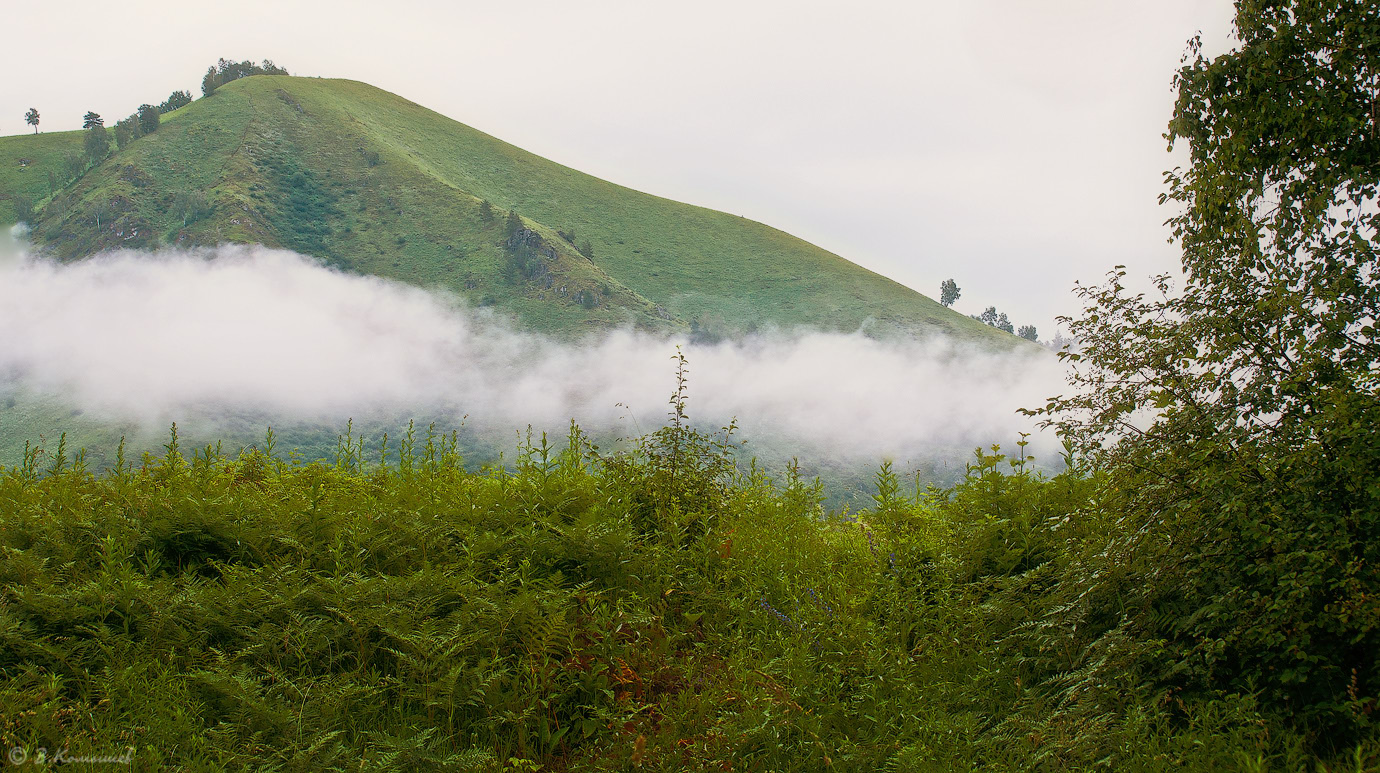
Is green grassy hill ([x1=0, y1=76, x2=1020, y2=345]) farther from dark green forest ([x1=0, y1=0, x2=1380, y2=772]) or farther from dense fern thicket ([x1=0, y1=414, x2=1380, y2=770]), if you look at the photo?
dark green forest ([x1=0, y1=0, x2=1380, y2=772])

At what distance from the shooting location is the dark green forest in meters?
4.04

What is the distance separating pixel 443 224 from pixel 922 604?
4011 inches

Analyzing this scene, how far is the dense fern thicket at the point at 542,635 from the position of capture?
4.30 metres

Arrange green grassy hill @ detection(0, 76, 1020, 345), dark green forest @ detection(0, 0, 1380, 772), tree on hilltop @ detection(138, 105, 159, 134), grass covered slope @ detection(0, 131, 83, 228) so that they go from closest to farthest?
dark green forest @ detection(0, 0, 1380, 772)
green grassy hill @ detection(0, 76, 1020, 345)
grass covered slope @ detection(0, 131, 83, 228)
tree on hilltop @ detection(138, 105, 159, 134)

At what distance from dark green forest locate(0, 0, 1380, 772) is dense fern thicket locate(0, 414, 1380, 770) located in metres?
0.03

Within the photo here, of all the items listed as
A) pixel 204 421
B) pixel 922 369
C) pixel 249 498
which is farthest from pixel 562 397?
pixel 249 498

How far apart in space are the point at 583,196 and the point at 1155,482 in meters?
118

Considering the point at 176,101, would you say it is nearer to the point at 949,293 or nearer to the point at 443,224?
the point at 443,224

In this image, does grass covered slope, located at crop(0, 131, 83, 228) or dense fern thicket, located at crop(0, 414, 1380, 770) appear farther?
grass covered slope, located at crop(0, 131, 83, 228)

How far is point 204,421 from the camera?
72.4 metres

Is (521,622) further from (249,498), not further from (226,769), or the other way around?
(249,498)

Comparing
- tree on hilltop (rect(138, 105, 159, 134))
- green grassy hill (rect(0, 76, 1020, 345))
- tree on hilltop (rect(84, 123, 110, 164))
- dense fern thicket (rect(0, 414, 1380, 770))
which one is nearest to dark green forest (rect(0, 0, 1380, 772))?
dense fern thicket (rect(0, 414, 1380, 770))

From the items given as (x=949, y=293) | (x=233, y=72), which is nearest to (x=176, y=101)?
(x=233, y=72)

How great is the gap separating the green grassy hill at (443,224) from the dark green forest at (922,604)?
83.4 meters
